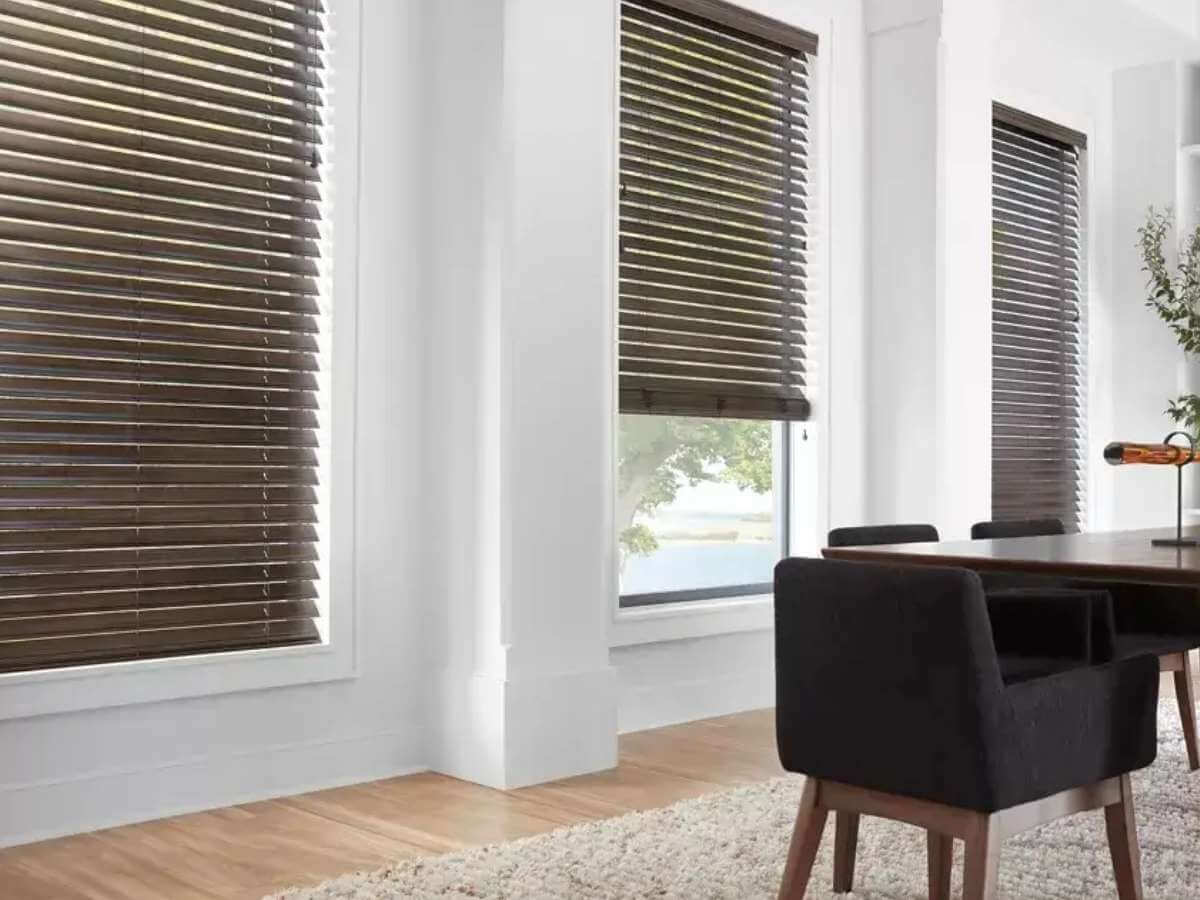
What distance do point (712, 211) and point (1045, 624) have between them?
7.87ft

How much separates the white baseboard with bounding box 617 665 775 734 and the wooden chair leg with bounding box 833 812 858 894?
1.80 metres

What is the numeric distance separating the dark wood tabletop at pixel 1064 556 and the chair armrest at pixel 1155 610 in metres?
0.40

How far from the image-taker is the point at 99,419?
3445 millimetres

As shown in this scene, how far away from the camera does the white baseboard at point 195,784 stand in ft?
10.9

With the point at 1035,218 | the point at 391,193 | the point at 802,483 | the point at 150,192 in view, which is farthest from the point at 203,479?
the point at 1035,218

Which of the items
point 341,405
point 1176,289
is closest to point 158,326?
point 341,405

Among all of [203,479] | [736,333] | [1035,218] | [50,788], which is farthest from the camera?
[1035,218]

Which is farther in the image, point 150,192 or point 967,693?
point 150,192

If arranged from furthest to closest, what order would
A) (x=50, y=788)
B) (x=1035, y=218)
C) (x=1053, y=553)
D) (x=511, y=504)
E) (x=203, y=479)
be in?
(x=1035, y=218) → (x=511, y=504) → (x=203, y=479) → (x=50, y=788) → (x=1053, y=553)

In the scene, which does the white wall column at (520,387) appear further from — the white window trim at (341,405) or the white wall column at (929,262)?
the white wall column at (929,262)

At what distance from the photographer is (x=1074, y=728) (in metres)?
2.30

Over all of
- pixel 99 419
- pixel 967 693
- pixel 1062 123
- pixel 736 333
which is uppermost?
pixel 1062 123

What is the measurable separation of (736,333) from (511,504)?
1.50m

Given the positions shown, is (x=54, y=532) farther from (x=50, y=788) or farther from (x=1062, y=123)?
(x=1062, y=123)
